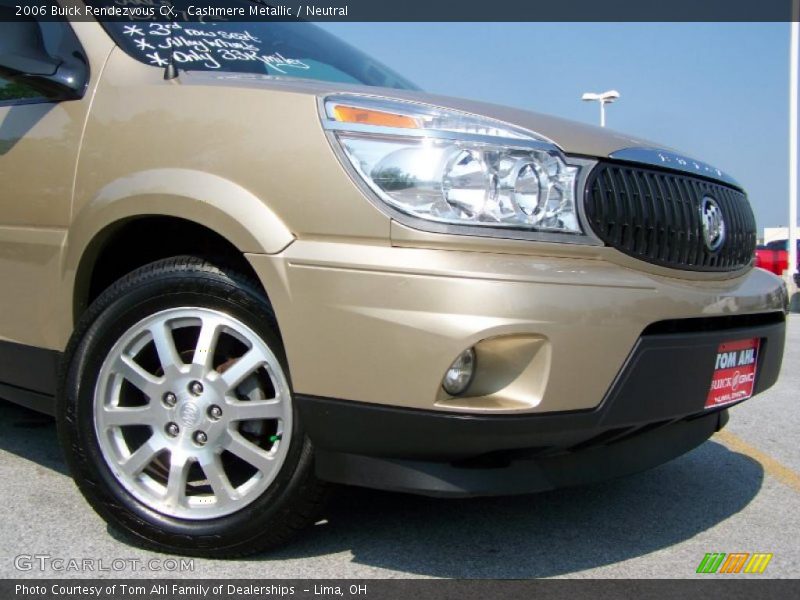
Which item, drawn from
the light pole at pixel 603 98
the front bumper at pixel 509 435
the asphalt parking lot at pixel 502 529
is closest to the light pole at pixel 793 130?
the light pole at pixel 603 98

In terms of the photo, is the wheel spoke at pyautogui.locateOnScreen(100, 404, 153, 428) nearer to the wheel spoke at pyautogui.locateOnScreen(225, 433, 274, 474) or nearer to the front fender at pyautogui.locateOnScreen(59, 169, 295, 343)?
the wheel spoke at pyautogui.locateOnScreen(225, 433, 274, 474)

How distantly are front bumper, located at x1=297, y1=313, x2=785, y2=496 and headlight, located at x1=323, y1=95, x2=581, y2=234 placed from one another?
1.53 ft

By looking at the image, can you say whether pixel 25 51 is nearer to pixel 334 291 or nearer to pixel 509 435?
pixel 334 291

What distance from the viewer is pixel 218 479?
2.36 metres

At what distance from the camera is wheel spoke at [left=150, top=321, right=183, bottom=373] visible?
2.40 m

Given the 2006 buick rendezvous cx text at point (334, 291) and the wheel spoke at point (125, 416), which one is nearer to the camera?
the 2006 buick rendezvous cx text at point (334, 291)

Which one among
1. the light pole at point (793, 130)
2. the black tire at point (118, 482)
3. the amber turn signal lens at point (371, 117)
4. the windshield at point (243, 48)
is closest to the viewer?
the amber turn signal lens at point (371, 117)

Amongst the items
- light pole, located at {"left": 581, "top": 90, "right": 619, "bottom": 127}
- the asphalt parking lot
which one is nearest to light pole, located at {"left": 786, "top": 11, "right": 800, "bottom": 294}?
light pole, located at {"left": 581, "top": 90, "right": 619, "bottom": 127}

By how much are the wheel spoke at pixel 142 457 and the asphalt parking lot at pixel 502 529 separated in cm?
25

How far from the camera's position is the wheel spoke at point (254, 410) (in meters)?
2.29

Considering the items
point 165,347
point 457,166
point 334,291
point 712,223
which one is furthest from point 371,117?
point 712,223

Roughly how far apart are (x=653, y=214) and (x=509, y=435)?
0.79 meters

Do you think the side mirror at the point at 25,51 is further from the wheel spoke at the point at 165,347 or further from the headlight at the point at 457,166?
the headlight at the point at 457,166

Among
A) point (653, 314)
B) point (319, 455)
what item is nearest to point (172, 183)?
Result: point (319, 455)
